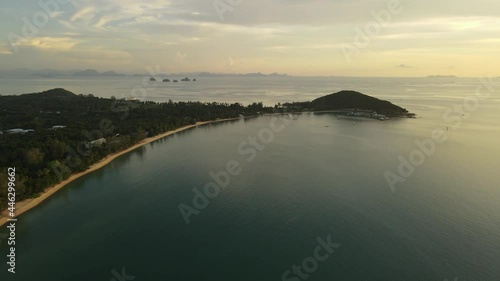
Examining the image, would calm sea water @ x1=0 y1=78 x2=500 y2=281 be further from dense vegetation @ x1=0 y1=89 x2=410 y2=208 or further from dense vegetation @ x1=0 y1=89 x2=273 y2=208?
dense vegetation @ x1=0 y1=89 x2=410 y2=208

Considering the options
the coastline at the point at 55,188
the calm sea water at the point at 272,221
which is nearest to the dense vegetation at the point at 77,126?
the coastline at the point at 55,188

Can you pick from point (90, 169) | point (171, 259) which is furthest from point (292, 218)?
point (90, 169)

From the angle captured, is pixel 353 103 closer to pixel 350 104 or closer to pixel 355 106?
pixel 350 104

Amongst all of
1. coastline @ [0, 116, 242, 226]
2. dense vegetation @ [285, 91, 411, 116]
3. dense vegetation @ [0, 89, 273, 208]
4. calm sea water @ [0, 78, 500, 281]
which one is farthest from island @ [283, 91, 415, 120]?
coastline @ [0, 116, 242, 226]

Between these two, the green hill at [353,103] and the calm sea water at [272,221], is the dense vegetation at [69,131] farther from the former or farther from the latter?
the green hill at [353,103]

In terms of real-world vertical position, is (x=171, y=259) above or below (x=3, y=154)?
below

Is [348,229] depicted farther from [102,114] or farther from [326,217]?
[102,114]

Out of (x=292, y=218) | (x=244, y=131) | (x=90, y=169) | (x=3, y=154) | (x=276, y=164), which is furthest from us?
(x=244, y=131)
